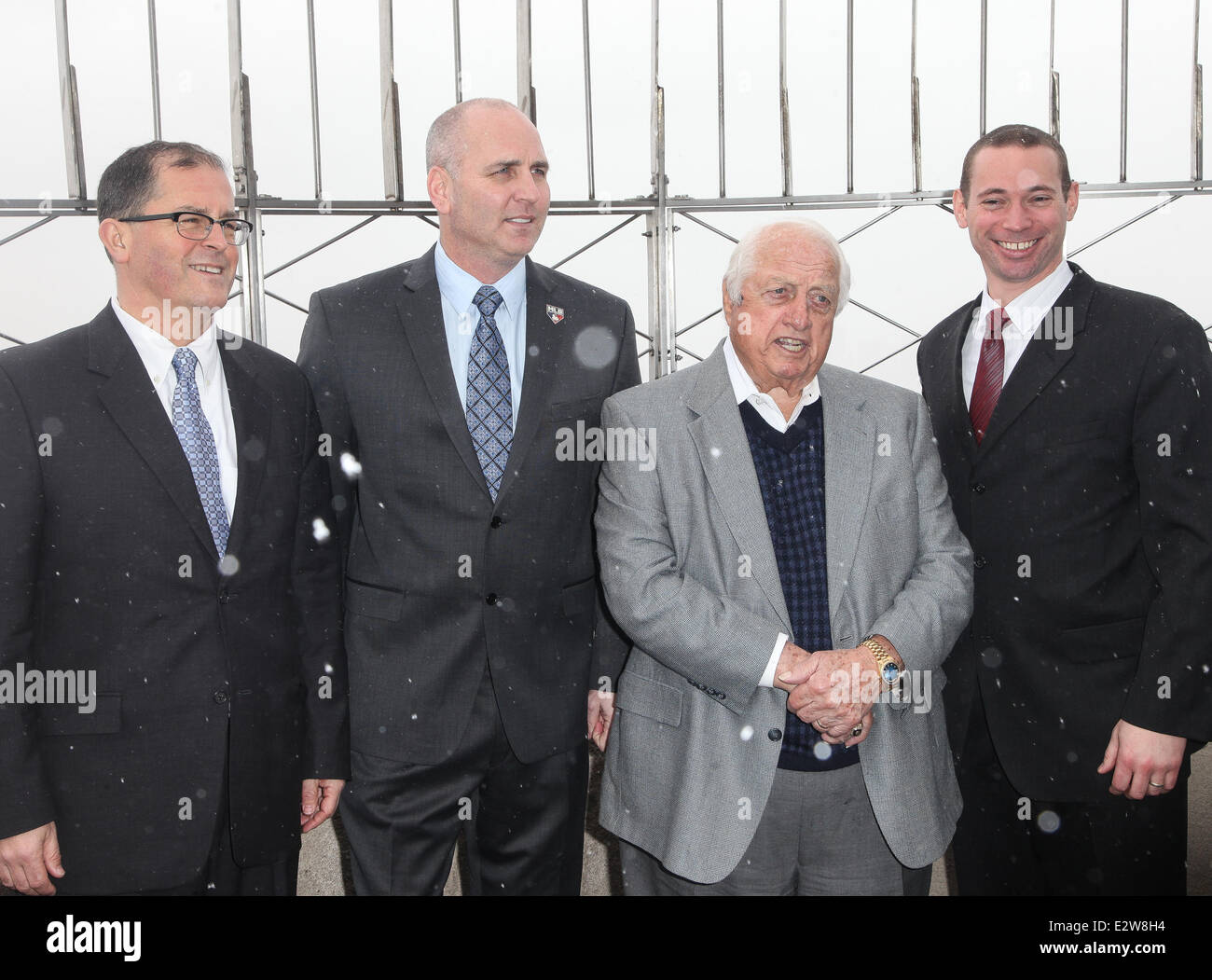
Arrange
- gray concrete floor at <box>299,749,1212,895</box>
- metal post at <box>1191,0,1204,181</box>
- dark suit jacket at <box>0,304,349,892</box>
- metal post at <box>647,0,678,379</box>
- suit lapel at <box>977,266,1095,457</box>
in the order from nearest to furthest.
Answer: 1. dark suit jacket at <box>0,304,349,892</box>
2. suit lapel at <box>977,266,1095,457</box>
3. gray concrete floor at <box>299,749,1212,895</box>
4. metal post at <box>647,0,678,379</box>
5. metal post at <box>1191,0,1204,181</box>

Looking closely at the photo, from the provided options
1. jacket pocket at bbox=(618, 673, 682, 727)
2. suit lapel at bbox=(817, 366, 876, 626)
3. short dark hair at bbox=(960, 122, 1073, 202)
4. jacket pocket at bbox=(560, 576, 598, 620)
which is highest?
short dark hair at bbox=(960, 122, 1073, 202)

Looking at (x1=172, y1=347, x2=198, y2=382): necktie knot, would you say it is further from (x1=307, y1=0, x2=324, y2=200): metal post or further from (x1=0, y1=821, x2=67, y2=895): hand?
(x1=307, y1=0, x2=324, y2=200): metal post

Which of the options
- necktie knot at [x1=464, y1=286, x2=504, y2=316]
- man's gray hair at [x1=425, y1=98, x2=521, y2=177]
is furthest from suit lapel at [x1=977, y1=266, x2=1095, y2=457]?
man's gray hair at [x1=425, y1=98, x2=521, y2=177]

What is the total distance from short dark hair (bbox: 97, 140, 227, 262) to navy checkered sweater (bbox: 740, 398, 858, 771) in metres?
1.11

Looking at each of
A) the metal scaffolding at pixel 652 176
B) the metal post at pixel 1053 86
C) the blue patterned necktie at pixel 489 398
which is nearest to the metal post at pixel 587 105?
the metal scaffolding at pixel 652 176

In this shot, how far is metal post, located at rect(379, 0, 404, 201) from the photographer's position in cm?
565

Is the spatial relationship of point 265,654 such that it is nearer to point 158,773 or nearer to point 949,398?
point 158,773

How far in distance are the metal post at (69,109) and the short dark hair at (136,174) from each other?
12.4ft

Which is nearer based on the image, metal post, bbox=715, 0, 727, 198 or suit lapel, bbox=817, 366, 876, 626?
suit lapel, bbox=817, 366, 876, 626

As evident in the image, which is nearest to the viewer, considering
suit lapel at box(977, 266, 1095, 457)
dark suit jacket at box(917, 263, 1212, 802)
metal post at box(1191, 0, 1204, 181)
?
dark suit jacket at box(917, 263, 1212, 802)

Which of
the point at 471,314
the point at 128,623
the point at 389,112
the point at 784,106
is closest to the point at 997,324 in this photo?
the point at 471,314

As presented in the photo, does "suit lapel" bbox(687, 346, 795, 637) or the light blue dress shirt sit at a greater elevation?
the light blue dress shirt

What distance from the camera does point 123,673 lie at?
1.73 meters
